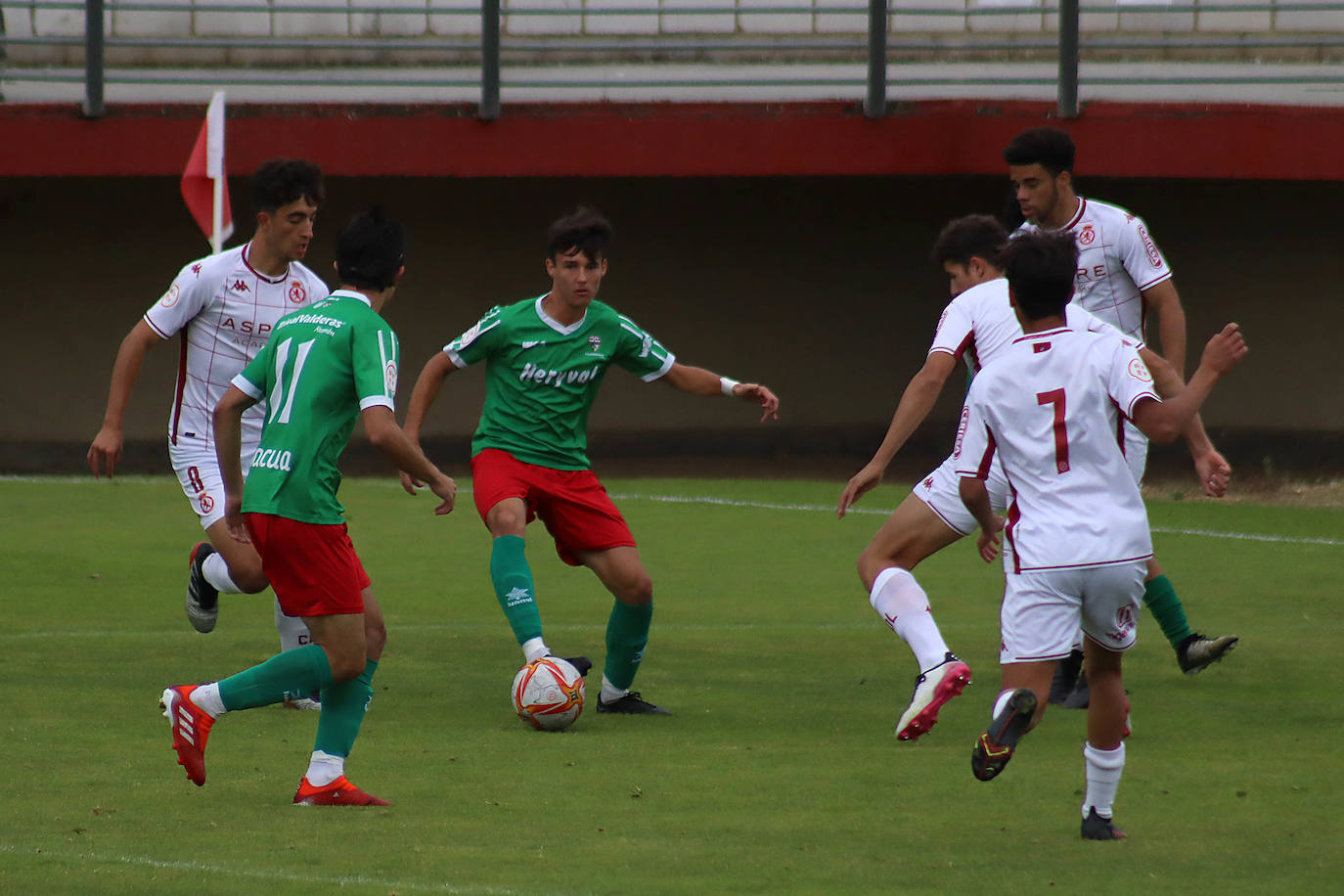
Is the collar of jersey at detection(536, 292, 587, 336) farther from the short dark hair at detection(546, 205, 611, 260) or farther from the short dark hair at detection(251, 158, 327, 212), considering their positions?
the short dark hair at detection(251, 158, 327, 212)

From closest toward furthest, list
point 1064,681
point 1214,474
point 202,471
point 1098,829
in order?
point 1098,829 → point 1214,474 → point 1064,681 → point 202,471

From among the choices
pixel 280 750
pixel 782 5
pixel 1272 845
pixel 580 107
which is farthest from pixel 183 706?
pixel 782 5

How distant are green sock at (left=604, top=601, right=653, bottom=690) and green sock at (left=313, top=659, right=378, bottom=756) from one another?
1.85 metres

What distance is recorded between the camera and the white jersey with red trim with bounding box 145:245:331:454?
786 centimetres

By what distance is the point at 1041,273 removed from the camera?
538 cm

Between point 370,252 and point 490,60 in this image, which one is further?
point 490,60

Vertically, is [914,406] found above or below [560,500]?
above

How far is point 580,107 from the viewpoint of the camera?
19.3 meters

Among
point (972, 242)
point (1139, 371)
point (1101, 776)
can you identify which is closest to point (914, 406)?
point (972, 242)

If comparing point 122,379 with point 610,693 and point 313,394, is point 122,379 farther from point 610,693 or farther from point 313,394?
point 610,693

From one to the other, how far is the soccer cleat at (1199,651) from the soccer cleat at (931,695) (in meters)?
1.67

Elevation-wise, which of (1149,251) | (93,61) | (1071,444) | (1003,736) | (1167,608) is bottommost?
(1167,608)

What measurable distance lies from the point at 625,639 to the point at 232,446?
213cm

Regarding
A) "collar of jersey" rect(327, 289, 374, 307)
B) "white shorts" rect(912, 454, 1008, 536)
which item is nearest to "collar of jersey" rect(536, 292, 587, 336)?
"white shorts" rect(912, 454, 1008, 536)
